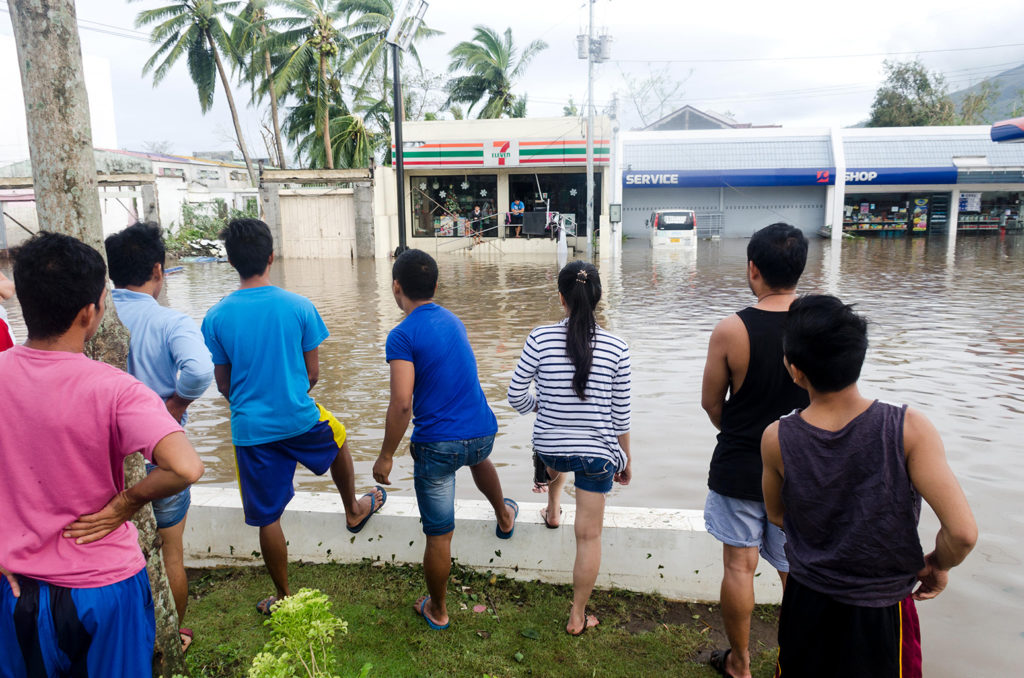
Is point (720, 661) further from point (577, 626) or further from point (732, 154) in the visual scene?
point (732, 154)

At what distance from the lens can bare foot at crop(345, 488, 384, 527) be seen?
3719 mm

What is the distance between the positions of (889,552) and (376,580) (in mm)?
2488

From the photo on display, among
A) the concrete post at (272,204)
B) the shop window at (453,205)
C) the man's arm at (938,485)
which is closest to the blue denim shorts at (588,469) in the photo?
the man's arm at (938,485)

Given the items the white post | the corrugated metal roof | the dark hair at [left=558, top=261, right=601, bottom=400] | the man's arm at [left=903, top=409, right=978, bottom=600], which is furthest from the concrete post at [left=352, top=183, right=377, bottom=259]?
the man's arm at [left=903, top=409, right=978, bottom=600]

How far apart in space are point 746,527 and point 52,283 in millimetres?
2543

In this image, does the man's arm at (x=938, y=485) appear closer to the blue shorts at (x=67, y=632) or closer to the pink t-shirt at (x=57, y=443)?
the pink t-shirt at (x=57, y=443)

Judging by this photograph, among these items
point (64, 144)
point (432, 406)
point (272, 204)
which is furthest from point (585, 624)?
point (272, 204)

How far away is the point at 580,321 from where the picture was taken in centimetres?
310

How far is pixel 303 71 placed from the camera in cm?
3023

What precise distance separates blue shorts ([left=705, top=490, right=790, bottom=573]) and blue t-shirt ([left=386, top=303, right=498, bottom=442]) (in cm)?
110

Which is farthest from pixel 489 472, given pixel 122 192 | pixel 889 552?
pixel 122 192

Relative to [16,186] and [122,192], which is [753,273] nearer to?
[16,186]

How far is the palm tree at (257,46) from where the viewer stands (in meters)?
29.5

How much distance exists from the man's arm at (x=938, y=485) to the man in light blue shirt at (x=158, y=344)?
103 inches
